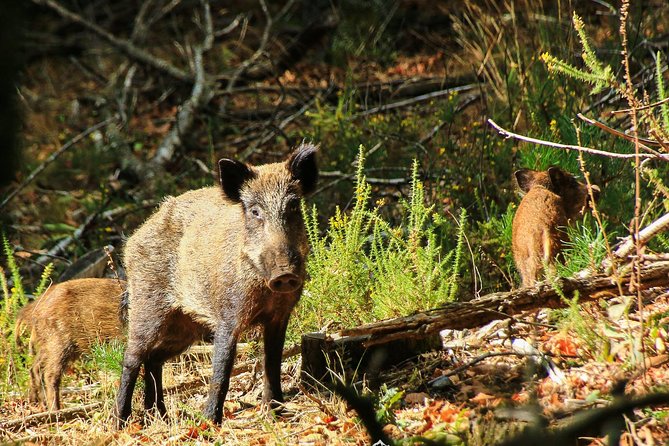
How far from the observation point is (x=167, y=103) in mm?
12484

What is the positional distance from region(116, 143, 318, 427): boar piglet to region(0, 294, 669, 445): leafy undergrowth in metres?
0.27

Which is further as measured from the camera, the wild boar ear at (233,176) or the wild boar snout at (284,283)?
the wild boar ear at (233,176)

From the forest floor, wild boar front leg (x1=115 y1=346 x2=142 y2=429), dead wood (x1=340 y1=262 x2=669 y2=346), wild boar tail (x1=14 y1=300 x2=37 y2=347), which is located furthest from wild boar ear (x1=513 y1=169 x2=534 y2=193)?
wild boar tail (x1=14 y1=300 x2=37 y2=347)

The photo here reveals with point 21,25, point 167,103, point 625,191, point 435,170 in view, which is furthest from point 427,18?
point 21,25

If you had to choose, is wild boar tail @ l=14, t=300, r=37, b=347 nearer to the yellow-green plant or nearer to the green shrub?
the yellow-green plant

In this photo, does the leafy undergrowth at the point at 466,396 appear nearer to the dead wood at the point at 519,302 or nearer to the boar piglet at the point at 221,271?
the dead wood at the point at 519,302

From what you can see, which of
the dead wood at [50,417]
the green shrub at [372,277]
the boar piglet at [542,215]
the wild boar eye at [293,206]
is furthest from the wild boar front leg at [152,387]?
the boar piglet at [542,215]

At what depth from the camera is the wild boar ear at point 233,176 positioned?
4.96 m

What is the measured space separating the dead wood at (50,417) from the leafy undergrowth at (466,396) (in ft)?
0.11

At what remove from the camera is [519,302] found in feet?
15.0

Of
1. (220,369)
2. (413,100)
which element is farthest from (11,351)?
(413,100)

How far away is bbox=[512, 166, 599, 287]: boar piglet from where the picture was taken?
550 centimetres

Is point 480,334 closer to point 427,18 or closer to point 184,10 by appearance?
point 427,18

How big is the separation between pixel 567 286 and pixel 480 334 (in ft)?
2.72
